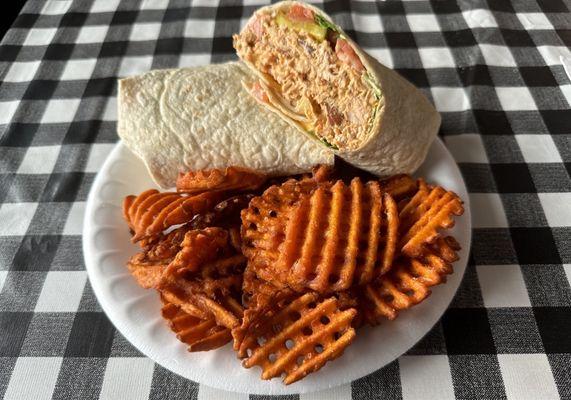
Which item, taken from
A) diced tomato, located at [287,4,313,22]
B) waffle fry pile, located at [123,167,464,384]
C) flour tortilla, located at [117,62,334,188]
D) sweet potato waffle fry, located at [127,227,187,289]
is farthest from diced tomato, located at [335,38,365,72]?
sweet potato waffle fry, located at [127,227,187,289]

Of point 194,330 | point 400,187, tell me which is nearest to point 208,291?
point 194,330

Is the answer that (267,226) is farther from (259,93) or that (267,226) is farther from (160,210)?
(259,93)

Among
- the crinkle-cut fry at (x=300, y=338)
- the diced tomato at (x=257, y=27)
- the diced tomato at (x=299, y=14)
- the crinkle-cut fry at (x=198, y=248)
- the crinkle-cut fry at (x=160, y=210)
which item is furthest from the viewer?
the diced tomato at (x=257, y=27)

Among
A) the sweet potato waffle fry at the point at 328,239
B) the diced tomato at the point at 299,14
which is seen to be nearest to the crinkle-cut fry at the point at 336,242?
the sweet potato waffle fry at the point at 328,239

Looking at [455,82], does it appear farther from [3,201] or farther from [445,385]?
[3,201]

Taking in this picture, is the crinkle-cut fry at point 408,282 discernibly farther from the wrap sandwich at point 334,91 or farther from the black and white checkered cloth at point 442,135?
the wrap sandwich at point 334,91
